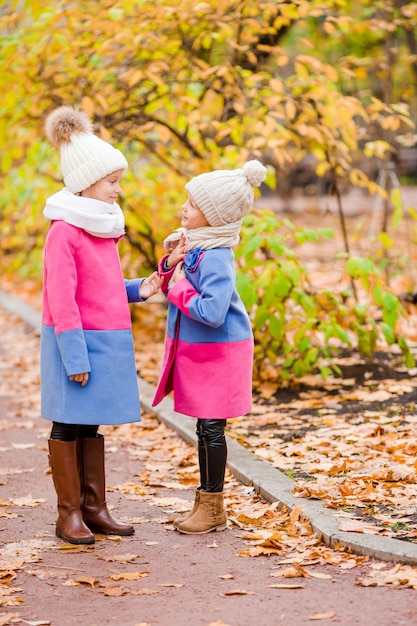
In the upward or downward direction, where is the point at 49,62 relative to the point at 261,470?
upward

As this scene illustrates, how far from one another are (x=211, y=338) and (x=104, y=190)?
782 mm

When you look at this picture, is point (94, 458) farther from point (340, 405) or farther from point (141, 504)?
point (340, 405)

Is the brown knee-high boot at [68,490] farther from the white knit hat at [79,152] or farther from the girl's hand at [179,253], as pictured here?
the white knit hat at [79,152]

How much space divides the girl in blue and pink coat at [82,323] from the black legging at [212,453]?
0.30 metres

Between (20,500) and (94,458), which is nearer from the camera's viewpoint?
(94,458)

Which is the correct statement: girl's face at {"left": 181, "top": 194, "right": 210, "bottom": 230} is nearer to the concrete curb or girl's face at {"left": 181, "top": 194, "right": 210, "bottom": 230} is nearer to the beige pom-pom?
the beige pom-pom

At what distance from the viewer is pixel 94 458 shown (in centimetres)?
429

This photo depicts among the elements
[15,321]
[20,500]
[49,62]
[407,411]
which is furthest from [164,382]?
[15,321]

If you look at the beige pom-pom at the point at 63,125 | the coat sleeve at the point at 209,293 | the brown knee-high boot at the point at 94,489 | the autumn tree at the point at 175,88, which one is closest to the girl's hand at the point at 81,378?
the brown knee-high boot at the point at 94,489

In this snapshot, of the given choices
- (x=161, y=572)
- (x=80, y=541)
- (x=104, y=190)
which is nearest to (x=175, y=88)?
(x=104, y=190)

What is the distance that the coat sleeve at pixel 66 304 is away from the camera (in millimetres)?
3984

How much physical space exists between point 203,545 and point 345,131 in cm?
399

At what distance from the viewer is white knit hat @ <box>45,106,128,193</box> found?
13.6ft

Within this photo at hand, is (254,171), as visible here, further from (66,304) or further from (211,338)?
(66,304)
